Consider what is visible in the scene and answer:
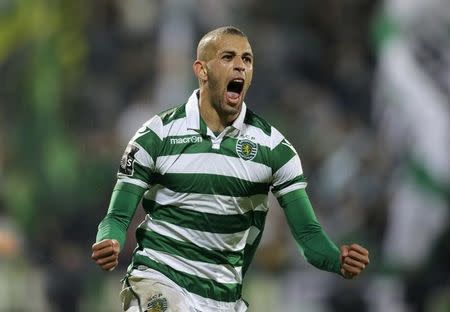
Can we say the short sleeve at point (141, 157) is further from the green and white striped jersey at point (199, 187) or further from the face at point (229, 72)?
the face at point (229, 72)

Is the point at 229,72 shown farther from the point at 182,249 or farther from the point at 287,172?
the point at 182,249

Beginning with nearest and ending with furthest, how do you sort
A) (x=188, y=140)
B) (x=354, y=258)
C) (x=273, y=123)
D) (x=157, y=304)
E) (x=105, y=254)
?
(x=105, y=254) < (x=354, y=258) < (x=157, y=304) < (x=188, y=140) < (x=273, y=123)

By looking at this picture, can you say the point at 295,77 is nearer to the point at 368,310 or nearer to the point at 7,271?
the point at 368,310

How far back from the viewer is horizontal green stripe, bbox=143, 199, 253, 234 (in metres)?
4.63

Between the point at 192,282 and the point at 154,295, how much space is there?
186 millimetres

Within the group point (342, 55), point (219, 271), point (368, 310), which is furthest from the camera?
point (342, 55)

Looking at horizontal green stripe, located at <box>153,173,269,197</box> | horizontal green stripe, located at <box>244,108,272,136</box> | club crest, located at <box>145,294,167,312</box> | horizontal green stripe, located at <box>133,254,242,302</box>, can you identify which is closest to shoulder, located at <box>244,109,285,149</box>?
horizontal green stripe, located at <box>244,108,272,136</box>

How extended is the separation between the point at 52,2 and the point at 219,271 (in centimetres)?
605

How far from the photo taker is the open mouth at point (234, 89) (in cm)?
468

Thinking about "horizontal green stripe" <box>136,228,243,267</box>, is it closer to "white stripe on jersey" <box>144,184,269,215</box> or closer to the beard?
"white stripe on jersey" <box>144,184,269,215</box>

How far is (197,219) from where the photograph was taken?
15.2ft

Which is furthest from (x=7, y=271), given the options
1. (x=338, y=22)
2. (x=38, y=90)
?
(x=338, y=22)

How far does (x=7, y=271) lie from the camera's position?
973cm

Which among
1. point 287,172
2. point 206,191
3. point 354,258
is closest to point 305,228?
point 287,172
